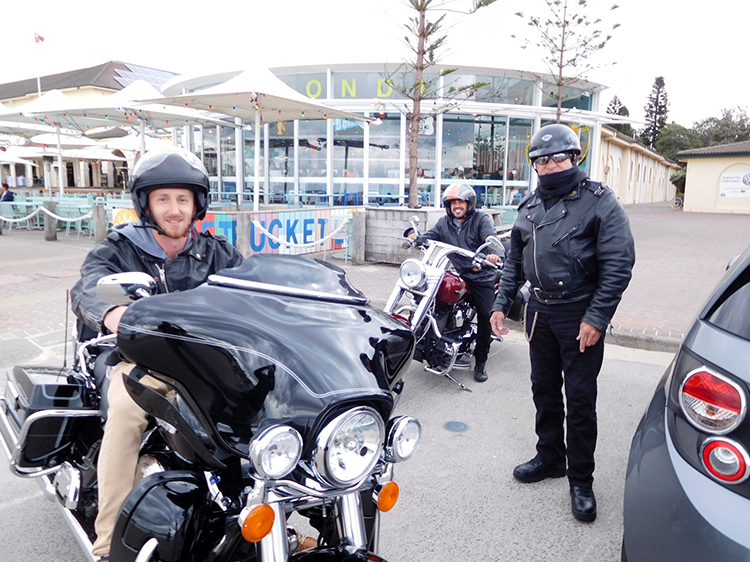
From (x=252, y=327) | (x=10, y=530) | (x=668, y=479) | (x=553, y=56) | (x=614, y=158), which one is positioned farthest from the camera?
(x=614, y=158)

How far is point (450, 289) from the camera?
4902 mm

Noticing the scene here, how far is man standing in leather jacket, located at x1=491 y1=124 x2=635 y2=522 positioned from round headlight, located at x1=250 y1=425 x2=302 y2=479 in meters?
2.06

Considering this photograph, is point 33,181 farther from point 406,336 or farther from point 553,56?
point 406,336

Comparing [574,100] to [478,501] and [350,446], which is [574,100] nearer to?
[478,501]

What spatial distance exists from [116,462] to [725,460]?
6.47 feet

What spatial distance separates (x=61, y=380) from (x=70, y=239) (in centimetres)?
1366

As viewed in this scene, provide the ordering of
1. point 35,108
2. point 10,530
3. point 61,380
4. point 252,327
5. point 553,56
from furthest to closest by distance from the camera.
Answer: point 553,56 < point 35,108 < point 10,530 < point 61,380 < point 252,327

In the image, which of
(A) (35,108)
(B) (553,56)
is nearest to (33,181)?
(A) (35,108)

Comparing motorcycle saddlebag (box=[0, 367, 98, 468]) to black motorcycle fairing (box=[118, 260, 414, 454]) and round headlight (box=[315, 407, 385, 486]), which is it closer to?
black motorcycle fairing (box=[118, 260, 414, 454])

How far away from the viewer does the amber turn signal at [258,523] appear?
1.28 m

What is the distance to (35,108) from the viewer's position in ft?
47.6

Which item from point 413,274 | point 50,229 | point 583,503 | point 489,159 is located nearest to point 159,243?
point 413,274

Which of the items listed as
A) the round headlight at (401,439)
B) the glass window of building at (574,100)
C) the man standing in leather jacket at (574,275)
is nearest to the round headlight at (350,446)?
the round headlight at (401,439)

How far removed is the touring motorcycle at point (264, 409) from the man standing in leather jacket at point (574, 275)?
64.0 inches
